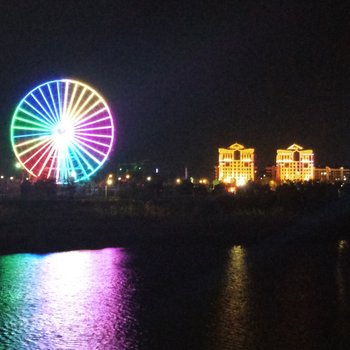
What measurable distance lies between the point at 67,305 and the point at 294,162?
107614 mm

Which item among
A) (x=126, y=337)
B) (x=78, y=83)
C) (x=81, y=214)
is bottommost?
(x=126, y=337)

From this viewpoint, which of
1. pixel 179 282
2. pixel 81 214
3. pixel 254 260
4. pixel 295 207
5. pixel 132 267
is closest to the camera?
pixel 179 282

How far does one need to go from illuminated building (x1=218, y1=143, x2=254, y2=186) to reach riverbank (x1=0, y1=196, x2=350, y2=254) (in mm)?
75420

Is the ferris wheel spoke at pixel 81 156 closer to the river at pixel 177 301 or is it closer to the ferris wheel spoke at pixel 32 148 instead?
the ferris wheel spoke at pixel 32 148

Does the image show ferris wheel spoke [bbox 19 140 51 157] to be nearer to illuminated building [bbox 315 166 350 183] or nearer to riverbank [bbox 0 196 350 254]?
riverbank [bbox 0 196 350 254]

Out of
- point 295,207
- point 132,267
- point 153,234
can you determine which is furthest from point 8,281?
point 295,207

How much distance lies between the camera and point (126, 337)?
736 centimetres

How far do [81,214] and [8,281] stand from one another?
587 inches

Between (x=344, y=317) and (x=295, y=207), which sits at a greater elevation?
(x=295, y=207)

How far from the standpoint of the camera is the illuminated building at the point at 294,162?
113 metres

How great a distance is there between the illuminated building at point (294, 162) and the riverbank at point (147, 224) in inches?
3363

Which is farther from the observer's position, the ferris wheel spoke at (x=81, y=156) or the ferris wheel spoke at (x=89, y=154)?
→ the ferris wheel spoke at (x=81, y=156)

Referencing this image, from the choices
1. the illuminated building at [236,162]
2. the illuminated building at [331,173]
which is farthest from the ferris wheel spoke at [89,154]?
the illuminated building at [331,173]

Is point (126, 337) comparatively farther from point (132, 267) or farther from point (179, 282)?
point (132, 267)
